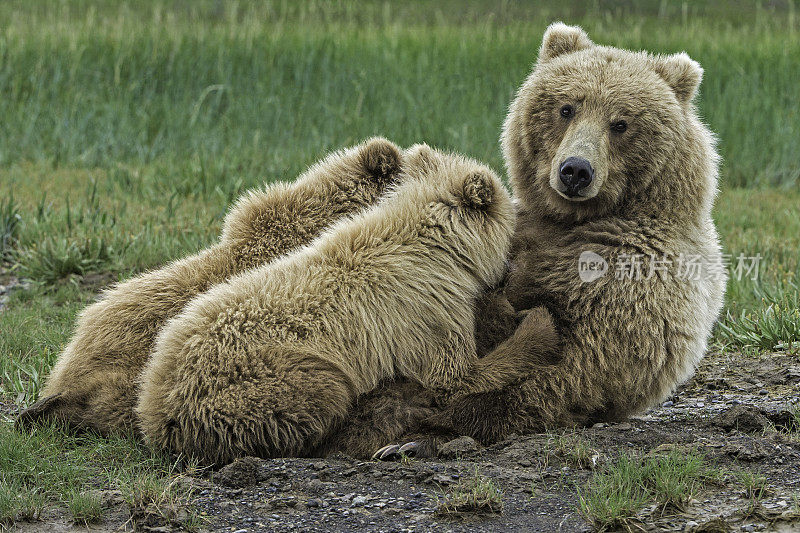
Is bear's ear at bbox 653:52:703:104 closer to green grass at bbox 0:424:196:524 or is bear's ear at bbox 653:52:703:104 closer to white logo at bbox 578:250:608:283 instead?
white logo at bbox 578:250:608:283

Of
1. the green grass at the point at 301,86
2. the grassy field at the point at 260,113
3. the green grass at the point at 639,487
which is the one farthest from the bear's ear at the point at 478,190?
the green grass at the point at 301,86

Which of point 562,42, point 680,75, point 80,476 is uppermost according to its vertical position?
point 562,42

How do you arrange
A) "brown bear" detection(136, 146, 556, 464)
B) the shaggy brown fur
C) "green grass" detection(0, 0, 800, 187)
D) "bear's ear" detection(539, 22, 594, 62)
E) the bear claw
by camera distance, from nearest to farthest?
"brown bear" detection(136, 146, 556, 464) < the bear claw < the shaggy brown fur < "bear's ear" detection(539, 22, 594, 62) < "green grass" detection(0, 0, 800, 187)

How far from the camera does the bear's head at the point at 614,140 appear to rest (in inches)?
168

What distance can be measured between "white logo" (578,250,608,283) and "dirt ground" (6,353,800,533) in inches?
26.5

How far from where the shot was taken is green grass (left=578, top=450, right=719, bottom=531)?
129 inches

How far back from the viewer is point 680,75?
15.1ft

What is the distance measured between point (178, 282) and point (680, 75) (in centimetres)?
259

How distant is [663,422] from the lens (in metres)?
4.55

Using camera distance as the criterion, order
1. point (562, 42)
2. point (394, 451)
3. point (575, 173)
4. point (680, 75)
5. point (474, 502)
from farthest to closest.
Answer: point (562, 42), point (680, 75), point (575, 173), point (394, 451), point (474, 502)

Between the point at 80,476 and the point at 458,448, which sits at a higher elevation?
the point at 458,448

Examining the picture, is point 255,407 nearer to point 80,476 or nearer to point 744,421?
point 80,476

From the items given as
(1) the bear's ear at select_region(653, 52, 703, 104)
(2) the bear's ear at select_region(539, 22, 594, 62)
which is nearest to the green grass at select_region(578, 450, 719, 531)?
(1) the bear's ear at select_region(653, 52, 703, 104)

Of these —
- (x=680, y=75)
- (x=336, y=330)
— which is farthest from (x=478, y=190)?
(x=680, y=75)
